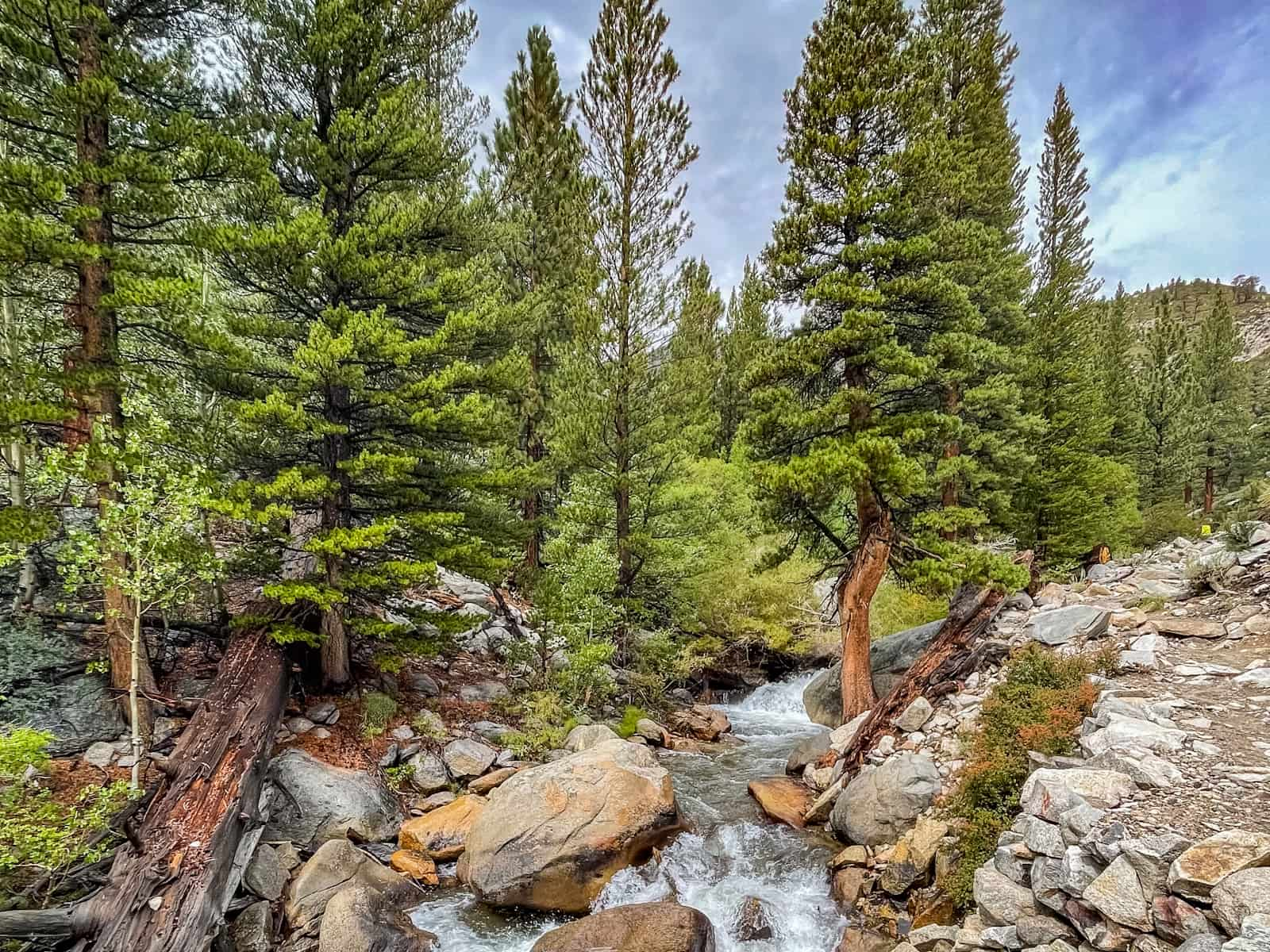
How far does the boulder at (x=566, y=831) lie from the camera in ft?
22.0

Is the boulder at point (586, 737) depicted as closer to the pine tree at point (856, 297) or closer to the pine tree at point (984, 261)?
the pine tree at point (856, 297)

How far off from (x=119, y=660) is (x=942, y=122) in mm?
15253

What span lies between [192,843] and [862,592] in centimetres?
959

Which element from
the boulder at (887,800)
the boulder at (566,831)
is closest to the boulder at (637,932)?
the boulder at (566,831)

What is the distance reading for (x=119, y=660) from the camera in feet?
23.9

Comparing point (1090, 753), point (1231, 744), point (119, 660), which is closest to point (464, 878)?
point (119, 660)

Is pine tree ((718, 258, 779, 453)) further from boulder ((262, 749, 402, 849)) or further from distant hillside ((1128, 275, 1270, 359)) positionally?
distant hillside ((1128, 275, 1270, 359))

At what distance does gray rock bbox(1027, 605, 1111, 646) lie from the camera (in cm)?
830

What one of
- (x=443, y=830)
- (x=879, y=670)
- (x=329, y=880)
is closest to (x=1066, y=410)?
(x=879, y=670)

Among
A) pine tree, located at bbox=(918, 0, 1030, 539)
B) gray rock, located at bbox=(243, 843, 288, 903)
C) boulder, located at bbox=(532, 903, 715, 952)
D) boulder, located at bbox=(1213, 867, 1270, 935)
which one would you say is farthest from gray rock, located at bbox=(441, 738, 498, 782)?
A: pine tree, located at bbox=(918, 0, 1030, 539)

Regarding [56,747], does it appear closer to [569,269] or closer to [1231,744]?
[1231,744]

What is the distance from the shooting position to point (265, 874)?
6332 millimetres

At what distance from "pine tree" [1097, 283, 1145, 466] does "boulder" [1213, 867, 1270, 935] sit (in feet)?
99.6

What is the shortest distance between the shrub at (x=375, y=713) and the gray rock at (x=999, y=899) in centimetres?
803
